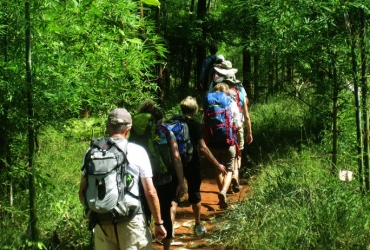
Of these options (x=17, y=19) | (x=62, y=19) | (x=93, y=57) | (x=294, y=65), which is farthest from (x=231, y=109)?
(x=17, y=19)

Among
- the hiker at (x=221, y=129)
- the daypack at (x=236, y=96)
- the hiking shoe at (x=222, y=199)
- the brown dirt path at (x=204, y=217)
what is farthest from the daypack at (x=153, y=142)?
the daypack at (x=236, y=96)

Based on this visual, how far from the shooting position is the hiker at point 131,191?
3.91 m

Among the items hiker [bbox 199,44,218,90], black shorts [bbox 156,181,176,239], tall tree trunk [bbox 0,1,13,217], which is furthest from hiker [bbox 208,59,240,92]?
tall tree trunk [bbox 0,1,13,217]

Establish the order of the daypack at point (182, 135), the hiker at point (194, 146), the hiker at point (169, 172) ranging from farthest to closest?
1. the hiker at point (194, 146)
2. the daypack at point (182, 135)
3. the hiker at point (169, 172)

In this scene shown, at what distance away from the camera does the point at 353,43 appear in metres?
5.38

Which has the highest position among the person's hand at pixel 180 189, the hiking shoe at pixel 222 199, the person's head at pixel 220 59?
the person's head at pixel 220 59

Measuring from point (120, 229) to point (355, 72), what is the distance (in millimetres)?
3090

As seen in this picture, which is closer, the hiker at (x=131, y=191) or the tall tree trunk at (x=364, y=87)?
the hiker at (x=131, y=191)

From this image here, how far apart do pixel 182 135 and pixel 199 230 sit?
4.47 ft

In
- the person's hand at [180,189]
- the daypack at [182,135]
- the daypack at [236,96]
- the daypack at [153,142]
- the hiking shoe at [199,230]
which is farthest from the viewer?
the daypack at [236,96]

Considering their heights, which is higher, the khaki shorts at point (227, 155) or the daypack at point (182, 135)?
the daypack at point (182, 135)

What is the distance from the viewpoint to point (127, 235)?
3920mm

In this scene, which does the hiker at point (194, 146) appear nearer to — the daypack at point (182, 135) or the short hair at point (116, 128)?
the daypack at point (182, 135)

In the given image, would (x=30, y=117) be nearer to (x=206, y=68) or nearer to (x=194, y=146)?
(x=194, y=146)
